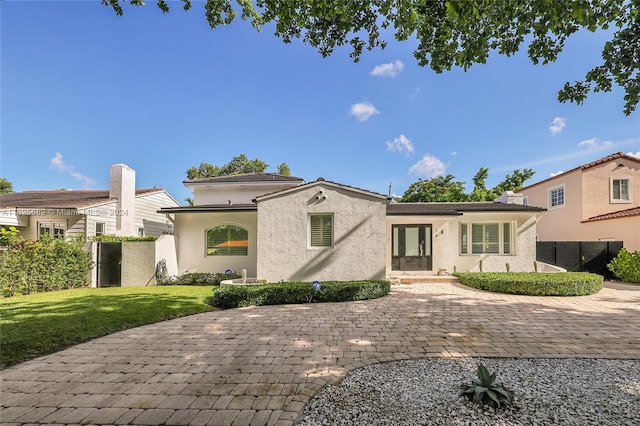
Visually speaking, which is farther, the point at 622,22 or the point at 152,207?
the point at 152,207

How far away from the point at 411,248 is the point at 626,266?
1079 cm

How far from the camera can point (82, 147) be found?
15.4m

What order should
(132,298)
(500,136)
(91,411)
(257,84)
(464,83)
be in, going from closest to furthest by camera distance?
(91,411) → (132,298) → (464,83) → (257,84) → (500,136)

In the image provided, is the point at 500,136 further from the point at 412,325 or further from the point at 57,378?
the point at 57,378

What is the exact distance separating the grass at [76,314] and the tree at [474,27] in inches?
295

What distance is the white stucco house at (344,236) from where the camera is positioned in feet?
38.9

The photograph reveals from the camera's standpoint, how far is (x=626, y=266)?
14188 mm

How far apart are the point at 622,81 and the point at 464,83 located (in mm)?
7825

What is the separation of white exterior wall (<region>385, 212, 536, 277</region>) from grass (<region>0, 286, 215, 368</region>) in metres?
10.5

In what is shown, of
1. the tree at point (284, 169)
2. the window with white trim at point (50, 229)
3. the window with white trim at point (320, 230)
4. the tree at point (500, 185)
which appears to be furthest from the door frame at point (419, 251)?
the tree at point (284, 169)

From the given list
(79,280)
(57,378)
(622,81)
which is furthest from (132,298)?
(622,81)

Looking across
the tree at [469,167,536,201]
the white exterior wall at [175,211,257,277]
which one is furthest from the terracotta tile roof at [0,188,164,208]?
the tree at [469,167,536,201]

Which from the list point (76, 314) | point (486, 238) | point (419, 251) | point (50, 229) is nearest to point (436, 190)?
point (486, 238)

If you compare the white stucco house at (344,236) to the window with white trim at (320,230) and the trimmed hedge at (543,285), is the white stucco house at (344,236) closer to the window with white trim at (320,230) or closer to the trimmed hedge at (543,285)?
the window with white trim at (320,230)
